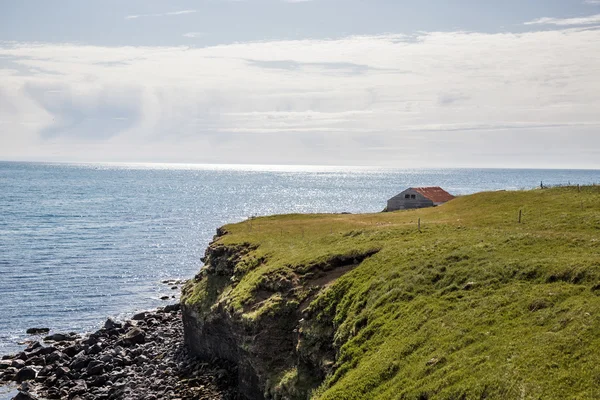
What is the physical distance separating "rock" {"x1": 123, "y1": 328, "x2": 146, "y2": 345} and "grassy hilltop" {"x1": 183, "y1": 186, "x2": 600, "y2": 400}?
6.66 meters

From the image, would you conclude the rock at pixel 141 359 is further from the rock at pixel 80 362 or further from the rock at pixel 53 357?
the rock at pixel 53 357

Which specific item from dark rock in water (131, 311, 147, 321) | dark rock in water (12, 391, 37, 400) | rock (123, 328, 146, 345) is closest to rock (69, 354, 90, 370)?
rock (123, 328, 146, 345)

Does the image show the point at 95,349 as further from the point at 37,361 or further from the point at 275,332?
the point at 275,332

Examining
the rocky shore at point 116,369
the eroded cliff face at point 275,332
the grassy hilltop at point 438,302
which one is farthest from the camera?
the rocky shore at point 116,369

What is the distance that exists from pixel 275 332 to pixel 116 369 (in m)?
18.3

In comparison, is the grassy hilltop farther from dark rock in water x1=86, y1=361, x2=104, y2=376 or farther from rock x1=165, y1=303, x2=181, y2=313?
rock x1=165, y1=303, x2=181, y2=313

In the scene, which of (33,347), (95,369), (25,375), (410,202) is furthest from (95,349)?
(410,202)

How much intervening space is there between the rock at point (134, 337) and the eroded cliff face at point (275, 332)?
7822mm

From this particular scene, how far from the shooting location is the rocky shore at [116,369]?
158 feet

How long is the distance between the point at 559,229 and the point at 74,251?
286 ft

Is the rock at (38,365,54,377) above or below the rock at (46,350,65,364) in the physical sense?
below

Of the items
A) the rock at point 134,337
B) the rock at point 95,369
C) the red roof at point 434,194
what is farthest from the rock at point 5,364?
the red roof at point 434,194

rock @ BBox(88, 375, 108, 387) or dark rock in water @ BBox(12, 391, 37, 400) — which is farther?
rock @ BBox(88, 375, 108, 387)

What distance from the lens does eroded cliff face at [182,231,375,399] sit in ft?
129
